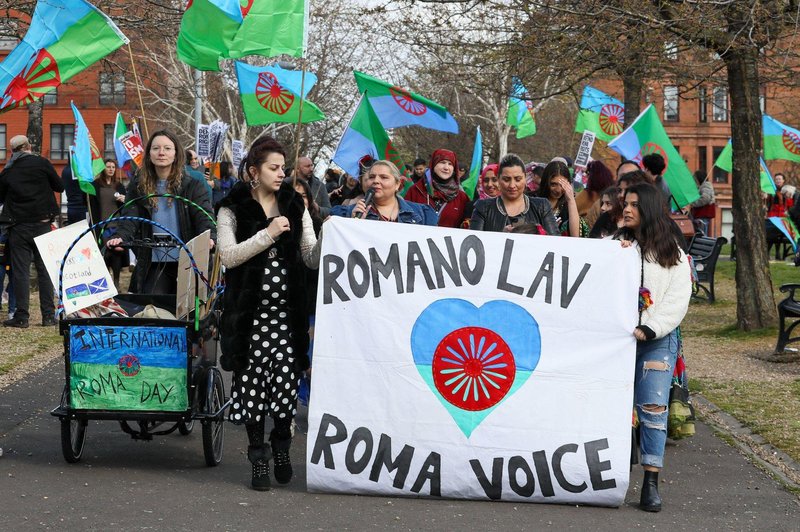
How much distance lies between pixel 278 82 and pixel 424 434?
880 centimetres

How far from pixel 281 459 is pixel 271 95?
27.9 feet

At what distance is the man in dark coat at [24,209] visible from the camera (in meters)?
14.4

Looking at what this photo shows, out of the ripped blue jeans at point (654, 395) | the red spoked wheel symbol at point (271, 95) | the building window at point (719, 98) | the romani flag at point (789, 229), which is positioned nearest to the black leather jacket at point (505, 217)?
the ripped blue jeans at point (654, 395)

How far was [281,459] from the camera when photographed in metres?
6.94

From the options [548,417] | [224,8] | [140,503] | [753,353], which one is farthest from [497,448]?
[753,353]

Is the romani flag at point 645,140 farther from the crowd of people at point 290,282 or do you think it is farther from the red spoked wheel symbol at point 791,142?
the red spoked wheel symbol at point 791,142

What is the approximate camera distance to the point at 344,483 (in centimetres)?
672

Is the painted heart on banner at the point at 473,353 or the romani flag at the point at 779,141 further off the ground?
the romani flag at the point at 779,141

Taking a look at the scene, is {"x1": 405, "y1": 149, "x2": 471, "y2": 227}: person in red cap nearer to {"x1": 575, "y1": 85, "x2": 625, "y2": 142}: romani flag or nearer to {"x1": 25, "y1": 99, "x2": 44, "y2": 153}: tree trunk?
{"x1": 575, "y1": 85, "x2": 625, "y2": 142}: romani flag

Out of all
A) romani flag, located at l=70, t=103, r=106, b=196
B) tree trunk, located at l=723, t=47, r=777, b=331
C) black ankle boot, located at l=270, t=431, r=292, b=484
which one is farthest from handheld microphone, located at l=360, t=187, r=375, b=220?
romani flag, located at l=70, t=103, r=106, b=196

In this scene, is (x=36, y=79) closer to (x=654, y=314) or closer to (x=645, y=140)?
(x=654, y=314)

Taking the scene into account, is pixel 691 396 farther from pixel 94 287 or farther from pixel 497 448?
pixel 94 287

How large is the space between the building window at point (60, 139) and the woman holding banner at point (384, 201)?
2947 inches

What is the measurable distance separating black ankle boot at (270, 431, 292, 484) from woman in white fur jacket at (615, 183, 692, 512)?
194 centimetres
